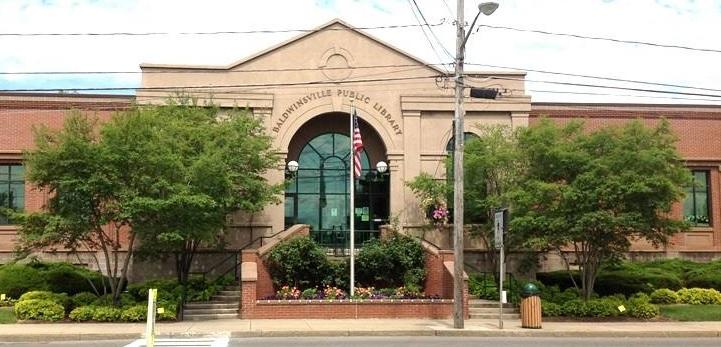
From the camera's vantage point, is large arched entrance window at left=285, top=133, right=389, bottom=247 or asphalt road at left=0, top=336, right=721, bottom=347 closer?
asphalt road at left=0, top=336, right=721, bottom=347

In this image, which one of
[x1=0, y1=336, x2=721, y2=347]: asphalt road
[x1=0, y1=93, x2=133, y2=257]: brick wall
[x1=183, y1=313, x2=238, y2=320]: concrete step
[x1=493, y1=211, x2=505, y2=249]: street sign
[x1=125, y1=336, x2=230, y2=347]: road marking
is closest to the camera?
[x1=125, y1=336, x2=230, y2=347]: road marking

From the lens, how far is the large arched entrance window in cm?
3212

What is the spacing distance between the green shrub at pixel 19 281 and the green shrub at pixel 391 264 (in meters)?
10.5

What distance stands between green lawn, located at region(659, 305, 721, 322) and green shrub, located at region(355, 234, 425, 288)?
25.7 ft

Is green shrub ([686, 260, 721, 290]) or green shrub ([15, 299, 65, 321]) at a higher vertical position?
green shrub ([686, 260, 721, 290])

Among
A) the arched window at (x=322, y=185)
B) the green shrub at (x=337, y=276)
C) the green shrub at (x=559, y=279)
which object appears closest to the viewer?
the green shrub at (x=337, y=276)

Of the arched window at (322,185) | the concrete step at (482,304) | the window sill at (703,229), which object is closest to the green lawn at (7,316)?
the arched window at (322,185)

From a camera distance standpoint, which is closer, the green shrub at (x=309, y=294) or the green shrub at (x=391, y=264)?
the green shrub at (x=309, y=294)

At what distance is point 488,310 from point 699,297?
824cm

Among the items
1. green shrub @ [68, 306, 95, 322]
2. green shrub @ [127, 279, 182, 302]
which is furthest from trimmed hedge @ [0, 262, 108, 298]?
green shrub @ [68, 306, 95, 322]

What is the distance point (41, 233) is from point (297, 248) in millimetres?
7703

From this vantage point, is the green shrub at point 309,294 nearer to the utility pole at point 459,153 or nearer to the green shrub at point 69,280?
the utility pole at point 459,153

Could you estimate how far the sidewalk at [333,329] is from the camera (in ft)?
63.9

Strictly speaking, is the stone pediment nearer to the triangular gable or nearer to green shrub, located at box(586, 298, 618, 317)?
the triangular gable
